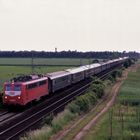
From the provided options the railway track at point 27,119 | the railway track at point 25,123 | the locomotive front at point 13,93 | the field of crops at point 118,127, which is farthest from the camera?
the locomotive front at point 13,93

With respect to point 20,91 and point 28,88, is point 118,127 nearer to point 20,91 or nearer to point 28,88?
point 20,91

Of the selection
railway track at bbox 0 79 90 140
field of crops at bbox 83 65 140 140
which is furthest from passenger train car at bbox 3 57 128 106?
field of crops at bbox 83 65 140 140

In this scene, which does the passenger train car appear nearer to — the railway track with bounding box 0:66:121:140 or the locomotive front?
the locomotive front

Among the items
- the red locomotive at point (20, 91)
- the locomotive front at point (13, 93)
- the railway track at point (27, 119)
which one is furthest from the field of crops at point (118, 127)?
the locomotive front at point (13, 93)

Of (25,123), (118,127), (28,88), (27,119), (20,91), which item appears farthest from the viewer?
(28,88)

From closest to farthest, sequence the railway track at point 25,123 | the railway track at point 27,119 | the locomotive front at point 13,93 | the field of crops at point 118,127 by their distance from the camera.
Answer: the field of crops at point 118,127
the railway track at point 25,123
the railway track at point 27,119
the locomotive front at point 13,93

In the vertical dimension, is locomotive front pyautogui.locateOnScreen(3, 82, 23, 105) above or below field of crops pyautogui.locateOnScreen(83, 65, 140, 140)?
above

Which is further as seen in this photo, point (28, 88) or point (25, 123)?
point (28, 88)

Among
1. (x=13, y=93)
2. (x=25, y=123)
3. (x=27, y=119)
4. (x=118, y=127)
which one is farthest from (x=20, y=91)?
(x=118, y=127)

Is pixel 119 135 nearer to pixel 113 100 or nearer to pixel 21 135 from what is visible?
pixel 21 135

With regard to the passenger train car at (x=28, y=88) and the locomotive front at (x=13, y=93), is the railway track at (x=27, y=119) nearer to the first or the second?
the passenger train car at (x=28, y=88)

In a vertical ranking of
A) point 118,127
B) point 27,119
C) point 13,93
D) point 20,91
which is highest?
point 20,91

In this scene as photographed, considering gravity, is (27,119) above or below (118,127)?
below

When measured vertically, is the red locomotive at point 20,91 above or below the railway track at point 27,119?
above
